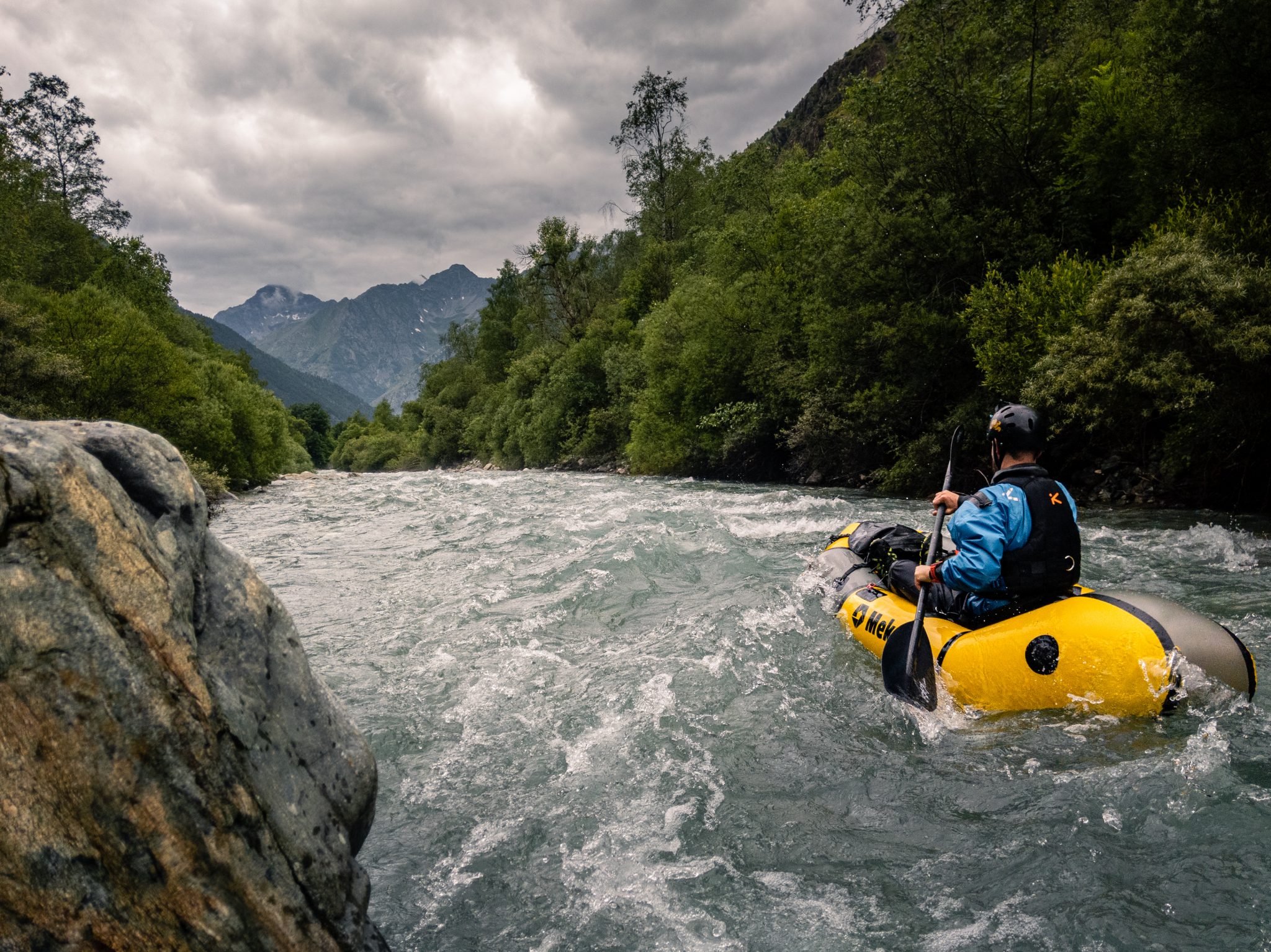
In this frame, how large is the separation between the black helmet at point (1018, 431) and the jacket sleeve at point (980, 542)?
0.46 metres

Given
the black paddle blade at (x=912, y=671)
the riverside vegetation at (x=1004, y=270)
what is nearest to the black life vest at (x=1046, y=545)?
the black paddle blade at (x=912, y=671)

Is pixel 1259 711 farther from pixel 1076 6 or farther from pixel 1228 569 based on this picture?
pixel 1076 6

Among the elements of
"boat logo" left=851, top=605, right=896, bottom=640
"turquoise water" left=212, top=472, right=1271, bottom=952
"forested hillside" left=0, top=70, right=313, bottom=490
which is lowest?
"turquoise water" left=212, top=472, right=1271, bottom=952

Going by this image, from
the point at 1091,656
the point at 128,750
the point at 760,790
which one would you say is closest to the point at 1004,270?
the point at 1091,656

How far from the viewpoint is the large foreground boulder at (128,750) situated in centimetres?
186

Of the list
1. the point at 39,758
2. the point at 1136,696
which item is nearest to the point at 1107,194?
the point at 1136,696

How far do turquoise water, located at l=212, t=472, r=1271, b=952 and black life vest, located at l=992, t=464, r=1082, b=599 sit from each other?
34.4 inches

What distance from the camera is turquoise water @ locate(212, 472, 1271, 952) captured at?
3.10 meters

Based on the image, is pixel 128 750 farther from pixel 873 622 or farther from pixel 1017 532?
pixel 873 622

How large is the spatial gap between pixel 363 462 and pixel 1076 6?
72.7 metres

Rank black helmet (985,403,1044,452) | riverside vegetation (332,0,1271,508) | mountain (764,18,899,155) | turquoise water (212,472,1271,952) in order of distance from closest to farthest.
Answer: turquoise water (212,472,1271,952) < black helmet (985,403,1044,452) < riverside vegetation (332,0,1271,508) < mountain (764,18,899,155)

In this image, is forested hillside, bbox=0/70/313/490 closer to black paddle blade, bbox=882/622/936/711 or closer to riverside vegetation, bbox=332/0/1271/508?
riverside vegetation, bbox=332/0/1271/508

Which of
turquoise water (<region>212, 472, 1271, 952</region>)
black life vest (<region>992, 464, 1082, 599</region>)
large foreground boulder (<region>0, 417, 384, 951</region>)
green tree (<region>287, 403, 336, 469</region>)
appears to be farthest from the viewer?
green tree (<region>287, 403, 336, 469</region>)

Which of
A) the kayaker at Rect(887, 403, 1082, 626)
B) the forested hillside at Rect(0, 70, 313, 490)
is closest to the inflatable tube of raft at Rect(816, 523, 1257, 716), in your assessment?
the kayaker at Rect(887, 403, 1082, 626)
